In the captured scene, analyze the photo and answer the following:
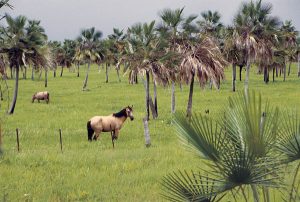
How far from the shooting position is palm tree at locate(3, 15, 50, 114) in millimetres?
35125

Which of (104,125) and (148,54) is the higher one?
(148,54)

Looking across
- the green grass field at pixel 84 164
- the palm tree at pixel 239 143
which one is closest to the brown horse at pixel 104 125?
the green grass field at pixel 84 164

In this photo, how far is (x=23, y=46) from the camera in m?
35.3

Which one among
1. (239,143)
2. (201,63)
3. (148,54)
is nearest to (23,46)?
(148,54)

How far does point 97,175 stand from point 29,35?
82.5ft

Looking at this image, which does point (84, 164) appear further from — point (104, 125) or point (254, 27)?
point (254, 27)

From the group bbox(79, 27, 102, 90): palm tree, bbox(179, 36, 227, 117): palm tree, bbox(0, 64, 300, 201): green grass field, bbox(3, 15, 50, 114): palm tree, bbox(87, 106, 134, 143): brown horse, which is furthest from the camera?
bbox(79, 27, 102, 90): palm tree

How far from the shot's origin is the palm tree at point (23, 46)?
35125 mm

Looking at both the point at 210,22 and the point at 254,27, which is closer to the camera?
the point at 254,27

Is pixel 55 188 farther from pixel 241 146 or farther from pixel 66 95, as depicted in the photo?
pixel 66 95

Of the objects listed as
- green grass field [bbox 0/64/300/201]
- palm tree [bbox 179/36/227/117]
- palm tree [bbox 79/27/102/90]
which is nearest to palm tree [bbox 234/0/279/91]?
palm tree [bbox 179/36/227/117]

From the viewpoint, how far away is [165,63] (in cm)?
3172

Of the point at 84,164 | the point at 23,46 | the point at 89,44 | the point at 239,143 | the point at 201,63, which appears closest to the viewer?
the point at 239,143

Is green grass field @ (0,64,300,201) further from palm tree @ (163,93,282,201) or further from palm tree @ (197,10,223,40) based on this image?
palm tree @ (197,10,223,40)
